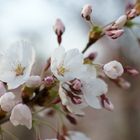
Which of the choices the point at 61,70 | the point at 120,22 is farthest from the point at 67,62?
the point at 120,22

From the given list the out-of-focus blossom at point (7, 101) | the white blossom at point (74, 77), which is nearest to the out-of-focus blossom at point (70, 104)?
the white blossom at point (74, 77)

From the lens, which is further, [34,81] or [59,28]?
[59,28]

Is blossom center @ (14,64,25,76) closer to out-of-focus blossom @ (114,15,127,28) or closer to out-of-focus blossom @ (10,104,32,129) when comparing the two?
out-of-focus blossom @ (10,104,32,129)

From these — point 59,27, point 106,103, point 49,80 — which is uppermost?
point 59,27

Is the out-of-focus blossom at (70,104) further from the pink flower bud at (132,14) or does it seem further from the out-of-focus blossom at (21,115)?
the pink flower bud at (132,14)

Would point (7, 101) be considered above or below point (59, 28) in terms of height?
below

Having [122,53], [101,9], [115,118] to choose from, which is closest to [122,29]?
[101,9]

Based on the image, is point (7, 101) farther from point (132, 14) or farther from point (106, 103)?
point (132, 14)
